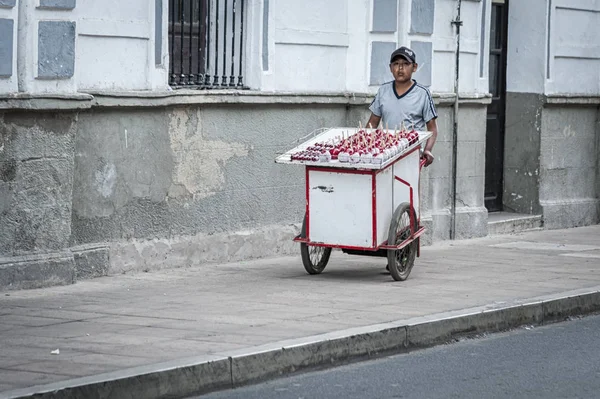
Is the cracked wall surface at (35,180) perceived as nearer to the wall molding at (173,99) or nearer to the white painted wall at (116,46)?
the wall molding at (173,99)

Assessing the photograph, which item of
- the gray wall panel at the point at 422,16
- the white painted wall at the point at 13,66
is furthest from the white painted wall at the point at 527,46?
the white painted wall at the point at 13,66

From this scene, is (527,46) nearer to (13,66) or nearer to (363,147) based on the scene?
(363,147)

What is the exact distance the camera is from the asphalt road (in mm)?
7352

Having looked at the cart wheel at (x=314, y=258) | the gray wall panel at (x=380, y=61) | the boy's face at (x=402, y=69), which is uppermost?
the gray wall panel at (x=380, y=61)

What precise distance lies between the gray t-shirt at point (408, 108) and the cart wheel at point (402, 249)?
0.88 meters

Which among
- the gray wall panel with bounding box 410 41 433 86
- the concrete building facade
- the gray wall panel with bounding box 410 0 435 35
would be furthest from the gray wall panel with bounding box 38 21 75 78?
the gray wall panel with bounding box 410 41 433 86

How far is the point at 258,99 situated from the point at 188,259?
1687 mm

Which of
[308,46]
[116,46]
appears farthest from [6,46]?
[308,46]

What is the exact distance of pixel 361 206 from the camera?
1102cm

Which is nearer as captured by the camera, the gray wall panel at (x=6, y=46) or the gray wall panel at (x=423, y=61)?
the gray wall panel at (x=6, y=46)

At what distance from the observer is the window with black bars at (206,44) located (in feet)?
40.1

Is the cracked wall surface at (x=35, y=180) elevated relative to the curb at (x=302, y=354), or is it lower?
elevated

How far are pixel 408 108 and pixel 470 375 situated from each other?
170 inches

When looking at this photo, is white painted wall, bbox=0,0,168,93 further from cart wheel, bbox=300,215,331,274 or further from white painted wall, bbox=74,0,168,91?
cart wheel, bbox=300,215,331,274
